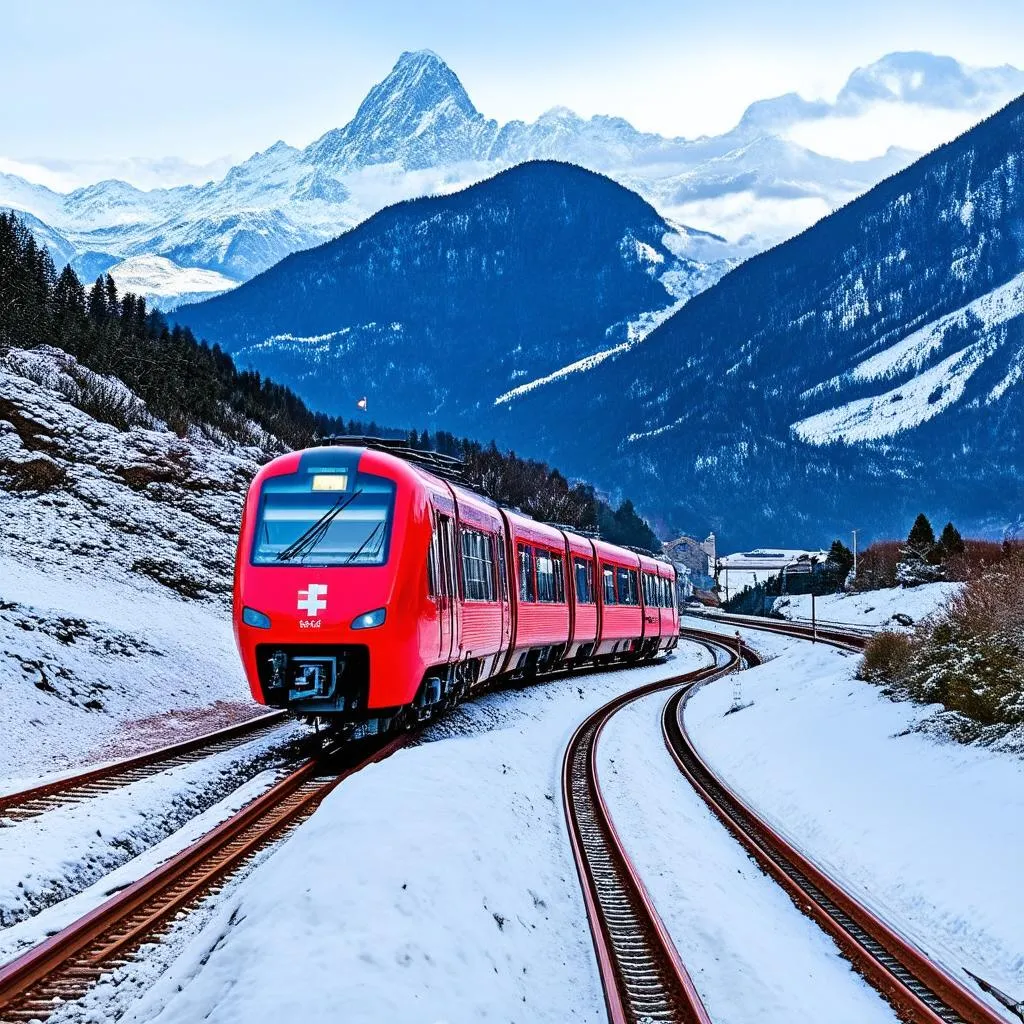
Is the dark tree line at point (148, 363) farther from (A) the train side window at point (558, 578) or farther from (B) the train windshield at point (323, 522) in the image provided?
(B) the train windshield at point (323, 522)

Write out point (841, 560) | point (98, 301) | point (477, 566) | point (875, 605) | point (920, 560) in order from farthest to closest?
1. point (98, 301)
2. point (841, 560)
3. point (920, 560)
4. point (875, 605)
5. point (477, 566)

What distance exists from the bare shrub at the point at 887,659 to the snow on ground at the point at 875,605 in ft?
63.4

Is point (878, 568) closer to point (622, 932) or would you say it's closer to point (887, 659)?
point (887, 659)

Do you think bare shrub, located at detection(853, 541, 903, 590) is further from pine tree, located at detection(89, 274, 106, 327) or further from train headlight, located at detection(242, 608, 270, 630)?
train headlight, located at detection(242, 608, 270, 630)

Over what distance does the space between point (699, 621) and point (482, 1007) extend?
74953mm

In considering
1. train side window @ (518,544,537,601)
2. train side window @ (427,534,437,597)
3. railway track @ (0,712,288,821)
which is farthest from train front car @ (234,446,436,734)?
train side window @ (518,544,537,601)

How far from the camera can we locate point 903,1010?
8688 millimetres

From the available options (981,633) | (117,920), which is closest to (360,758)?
(117,920)

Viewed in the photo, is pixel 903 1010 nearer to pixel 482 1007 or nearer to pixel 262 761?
pixel 482 1007

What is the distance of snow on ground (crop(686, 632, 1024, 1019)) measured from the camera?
10711 mm

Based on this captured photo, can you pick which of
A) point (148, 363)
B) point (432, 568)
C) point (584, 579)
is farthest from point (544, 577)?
point (148, 363)

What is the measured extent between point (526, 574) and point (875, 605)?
45.5 metres

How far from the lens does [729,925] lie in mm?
10320

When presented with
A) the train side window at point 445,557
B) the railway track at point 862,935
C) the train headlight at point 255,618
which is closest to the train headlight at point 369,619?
the train headlight at point 255,618
